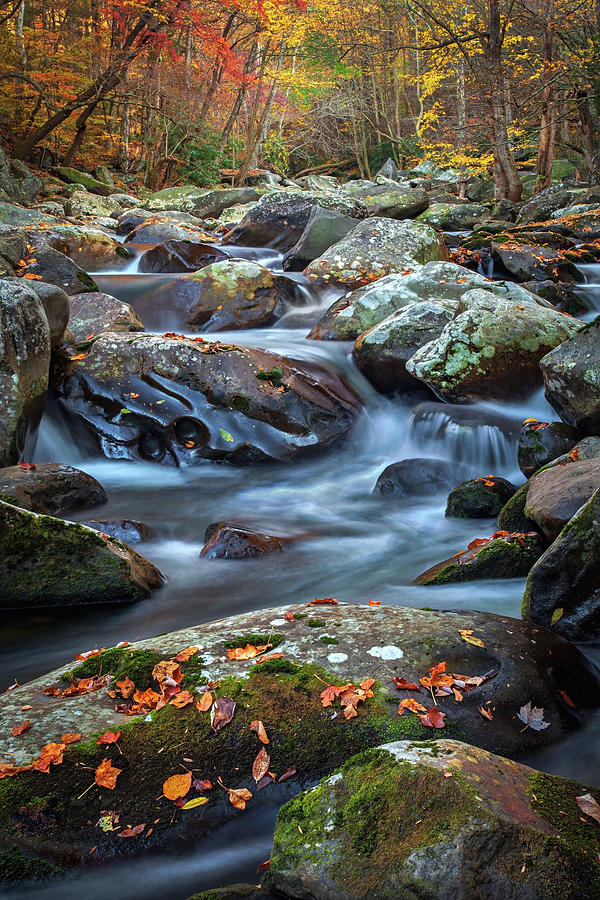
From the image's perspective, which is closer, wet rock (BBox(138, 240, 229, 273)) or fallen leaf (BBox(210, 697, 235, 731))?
fallen leaf (BBox(210, 697, 235, 731))

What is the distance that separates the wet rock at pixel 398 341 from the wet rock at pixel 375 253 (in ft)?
9.75

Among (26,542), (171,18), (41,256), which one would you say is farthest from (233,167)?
(26,542)

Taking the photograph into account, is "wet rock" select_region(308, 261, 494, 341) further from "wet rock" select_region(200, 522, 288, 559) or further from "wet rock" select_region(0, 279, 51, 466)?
"wet rock" select_region(200, 522, 288, 559)

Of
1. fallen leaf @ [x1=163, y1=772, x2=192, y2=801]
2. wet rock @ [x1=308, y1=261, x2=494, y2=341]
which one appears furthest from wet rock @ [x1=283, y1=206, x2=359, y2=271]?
fallen leaf @ [x1=163, y1=772, x2=192, y2=801]

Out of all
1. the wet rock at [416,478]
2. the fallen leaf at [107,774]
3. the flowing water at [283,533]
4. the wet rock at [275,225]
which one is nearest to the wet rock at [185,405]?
the flowing water at [283,533]

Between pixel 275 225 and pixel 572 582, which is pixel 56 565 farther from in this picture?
pixel 275 225

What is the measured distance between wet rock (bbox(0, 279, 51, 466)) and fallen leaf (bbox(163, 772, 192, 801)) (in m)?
4.69

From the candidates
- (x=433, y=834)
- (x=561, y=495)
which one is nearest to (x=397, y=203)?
(x=561, y=495)

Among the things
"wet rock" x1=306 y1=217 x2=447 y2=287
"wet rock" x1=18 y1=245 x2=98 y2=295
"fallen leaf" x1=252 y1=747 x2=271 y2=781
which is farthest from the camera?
"wet rock" x1=306 y1=217 x2=447 y2=287

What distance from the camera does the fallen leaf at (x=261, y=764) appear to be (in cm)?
235

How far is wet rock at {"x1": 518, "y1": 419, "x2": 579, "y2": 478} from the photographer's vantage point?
19.9 ft

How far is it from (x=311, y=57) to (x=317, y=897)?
32.4 m

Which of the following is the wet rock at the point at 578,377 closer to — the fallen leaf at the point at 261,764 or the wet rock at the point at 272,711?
the wet rock at the point at 272,711

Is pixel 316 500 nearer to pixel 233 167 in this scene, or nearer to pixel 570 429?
pixel 570 429
